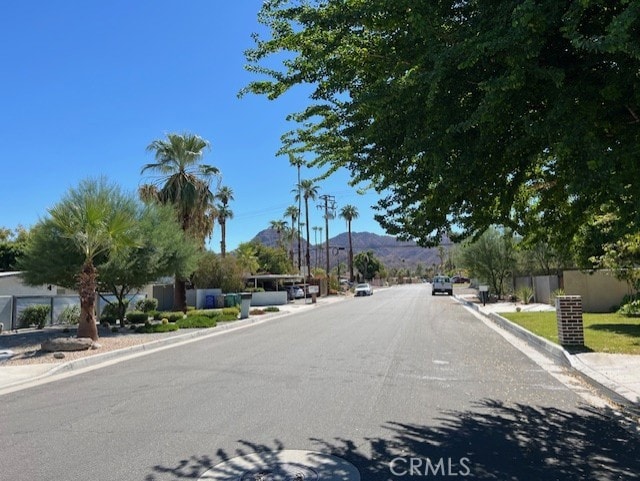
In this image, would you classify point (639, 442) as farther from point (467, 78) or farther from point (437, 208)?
point (467, 78)

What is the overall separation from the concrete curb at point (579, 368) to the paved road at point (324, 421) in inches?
20.2

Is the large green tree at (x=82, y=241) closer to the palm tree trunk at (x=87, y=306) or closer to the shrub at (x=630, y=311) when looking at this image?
the palm tree trunk at (x=87, y=306)

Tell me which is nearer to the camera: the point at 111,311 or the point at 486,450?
the point at 486,450

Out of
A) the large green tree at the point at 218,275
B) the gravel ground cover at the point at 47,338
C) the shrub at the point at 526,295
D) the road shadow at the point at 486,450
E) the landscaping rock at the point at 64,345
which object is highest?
the large green tree at the point at 218,275

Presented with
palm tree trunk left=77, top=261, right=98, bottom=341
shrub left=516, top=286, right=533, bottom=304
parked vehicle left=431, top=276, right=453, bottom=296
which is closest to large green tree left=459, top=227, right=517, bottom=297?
shrub left=516, top=286, right=533, bottom=304

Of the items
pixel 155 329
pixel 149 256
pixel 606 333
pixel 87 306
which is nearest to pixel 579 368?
pixel 606 333

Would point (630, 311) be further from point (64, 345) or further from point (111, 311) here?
point (111, 311)

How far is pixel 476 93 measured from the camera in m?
5.75

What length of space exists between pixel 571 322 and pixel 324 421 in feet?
26.4

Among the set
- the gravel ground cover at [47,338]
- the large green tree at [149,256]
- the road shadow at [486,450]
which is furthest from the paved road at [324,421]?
the large green tree at [149,256]

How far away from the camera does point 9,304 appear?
22016 mm

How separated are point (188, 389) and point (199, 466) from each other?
3.96 metres

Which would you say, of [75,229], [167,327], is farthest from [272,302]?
[75,229]

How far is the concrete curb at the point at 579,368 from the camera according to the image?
7.78 metres
